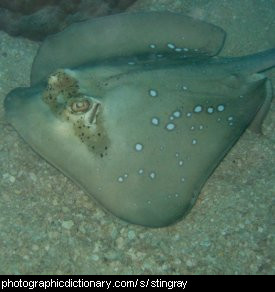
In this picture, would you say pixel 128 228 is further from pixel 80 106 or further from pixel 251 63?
pixel 251 63

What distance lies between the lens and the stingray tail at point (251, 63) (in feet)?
15.5

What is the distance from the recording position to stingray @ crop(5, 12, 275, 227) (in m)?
3.95

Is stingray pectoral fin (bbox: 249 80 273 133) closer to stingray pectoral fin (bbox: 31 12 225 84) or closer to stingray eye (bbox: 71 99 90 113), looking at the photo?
stingray pectoral fin (bbox: 31 12 225 84)

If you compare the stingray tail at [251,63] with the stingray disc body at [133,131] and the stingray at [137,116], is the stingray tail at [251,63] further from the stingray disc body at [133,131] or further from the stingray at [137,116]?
the stingray disc body at [133,131]

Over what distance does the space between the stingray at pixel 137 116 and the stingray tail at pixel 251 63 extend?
0.01 metres

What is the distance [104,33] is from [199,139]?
2.03 metres

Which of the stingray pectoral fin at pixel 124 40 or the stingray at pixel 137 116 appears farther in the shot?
the stingray pectoral fin at pixel 124 40

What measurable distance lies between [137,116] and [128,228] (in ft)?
4.26

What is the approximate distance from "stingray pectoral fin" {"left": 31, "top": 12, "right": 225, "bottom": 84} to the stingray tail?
55 centimetres

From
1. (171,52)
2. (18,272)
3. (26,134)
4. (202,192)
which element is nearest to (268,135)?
(202,192)

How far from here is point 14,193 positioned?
14.3 ft

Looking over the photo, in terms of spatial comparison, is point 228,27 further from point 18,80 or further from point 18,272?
point 18,272

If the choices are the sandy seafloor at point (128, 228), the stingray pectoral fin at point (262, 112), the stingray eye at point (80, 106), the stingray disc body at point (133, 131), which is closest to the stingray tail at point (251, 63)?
the stingray pectoral fin at point (262, 112)

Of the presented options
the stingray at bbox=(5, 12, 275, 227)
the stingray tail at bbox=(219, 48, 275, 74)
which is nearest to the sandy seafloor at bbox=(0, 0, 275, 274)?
the stingray at bbox=(5, 12, 275, 227)
